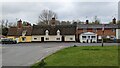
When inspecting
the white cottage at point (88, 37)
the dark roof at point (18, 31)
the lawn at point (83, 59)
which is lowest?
the white cottage at point (88, 37)

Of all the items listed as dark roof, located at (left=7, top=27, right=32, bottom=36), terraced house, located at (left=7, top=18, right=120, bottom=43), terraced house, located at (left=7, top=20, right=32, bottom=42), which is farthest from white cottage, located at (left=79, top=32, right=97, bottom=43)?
dark roof, located at (left=7, top=27, right=32, bottom=36)

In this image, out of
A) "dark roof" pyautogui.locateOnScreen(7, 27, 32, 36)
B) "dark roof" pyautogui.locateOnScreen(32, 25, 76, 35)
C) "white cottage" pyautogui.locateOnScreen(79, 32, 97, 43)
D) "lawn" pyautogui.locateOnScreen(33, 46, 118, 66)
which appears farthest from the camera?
"dark roof" pyautogui.locateOnScreen(7, 27, 32, 36)

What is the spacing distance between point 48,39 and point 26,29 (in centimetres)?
739

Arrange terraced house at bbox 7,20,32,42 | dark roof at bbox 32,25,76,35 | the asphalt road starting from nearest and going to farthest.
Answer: the asphalt road → dark roof at bbox 32,25,76,35 → terraced house at bbox 7,20,32,42

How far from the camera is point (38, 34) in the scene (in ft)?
239

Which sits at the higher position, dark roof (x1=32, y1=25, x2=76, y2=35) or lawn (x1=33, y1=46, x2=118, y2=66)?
dark roof (x1=32, y1=25, x2=76, y2=35)

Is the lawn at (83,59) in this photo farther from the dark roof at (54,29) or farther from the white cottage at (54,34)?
the dark roof at (54,29)

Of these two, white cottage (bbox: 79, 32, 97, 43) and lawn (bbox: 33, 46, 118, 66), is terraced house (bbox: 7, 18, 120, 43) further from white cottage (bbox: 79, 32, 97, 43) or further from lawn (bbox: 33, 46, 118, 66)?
lawn (bbox: 33, 46, 118, 66)

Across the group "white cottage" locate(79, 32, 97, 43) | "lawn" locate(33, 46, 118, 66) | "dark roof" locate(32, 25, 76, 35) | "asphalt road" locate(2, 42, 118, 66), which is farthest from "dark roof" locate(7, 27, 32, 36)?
"lawn" locate(33, 46, 118, 66)

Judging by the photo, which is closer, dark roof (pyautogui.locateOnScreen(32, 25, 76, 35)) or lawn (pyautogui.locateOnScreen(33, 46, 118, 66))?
lawn (pyautogui.locateOnScreen(33, 46, 118, 66))

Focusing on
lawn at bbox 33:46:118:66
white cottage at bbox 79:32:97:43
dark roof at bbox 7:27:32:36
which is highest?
dark roof at bbox 7:27:32:36

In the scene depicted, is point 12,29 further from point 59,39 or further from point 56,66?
point 56,66

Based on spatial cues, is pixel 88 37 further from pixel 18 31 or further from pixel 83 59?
pixel 83 59

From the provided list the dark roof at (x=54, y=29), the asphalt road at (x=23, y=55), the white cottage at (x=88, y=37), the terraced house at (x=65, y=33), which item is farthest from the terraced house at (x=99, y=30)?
the asphalt road at (x=23, y=55)
